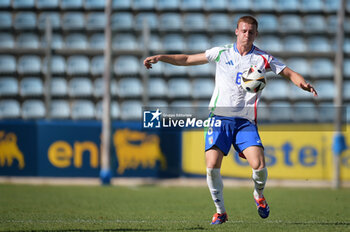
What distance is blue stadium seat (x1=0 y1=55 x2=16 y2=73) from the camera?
1800 centimetres

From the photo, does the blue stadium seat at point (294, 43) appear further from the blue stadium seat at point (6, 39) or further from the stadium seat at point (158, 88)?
the blue stadium seat at point (6, 39)

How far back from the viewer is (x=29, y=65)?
18031 mm

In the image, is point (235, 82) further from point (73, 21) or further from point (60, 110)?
point (73, 21)

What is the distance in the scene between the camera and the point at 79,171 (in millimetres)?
14359

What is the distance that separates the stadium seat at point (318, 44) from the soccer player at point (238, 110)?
14.3 meters

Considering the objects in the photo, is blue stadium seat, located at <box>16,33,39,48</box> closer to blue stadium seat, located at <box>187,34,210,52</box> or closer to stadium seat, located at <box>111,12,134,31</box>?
stadium seat, located at <box>111,12,134,31</box>

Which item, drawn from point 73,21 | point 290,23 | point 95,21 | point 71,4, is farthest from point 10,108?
point 290,23

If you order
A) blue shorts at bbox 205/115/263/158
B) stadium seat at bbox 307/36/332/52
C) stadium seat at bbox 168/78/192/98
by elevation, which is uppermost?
stadium seat at bbox 307/36/332/52

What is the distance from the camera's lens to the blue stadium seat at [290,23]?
19.7 m

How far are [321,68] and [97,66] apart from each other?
7393 millimetres

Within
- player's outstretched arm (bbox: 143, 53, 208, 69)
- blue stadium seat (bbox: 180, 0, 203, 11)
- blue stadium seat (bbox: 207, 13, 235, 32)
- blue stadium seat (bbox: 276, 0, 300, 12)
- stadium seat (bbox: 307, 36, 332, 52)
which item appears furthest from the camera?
blue stadium seat (bbox: 276, 0, 300, 12)

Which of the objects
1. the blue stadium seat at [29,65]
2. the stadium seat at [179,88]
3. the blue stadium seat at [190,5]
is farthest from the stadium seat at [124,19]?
the blue stadium seat at [29,65]

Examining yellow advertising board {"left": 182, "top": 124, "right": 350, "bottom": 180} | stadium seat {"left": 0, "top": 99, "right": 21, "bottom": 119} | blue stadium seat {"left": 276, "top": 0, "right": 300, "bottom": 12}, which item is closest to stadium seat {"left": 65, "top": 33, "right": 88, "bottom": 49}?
stadium seat {"left": 0, "top": 99, "right": 21, "bottom": 119}

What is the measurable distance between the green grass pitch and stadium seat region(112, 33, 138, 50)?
7.68m
